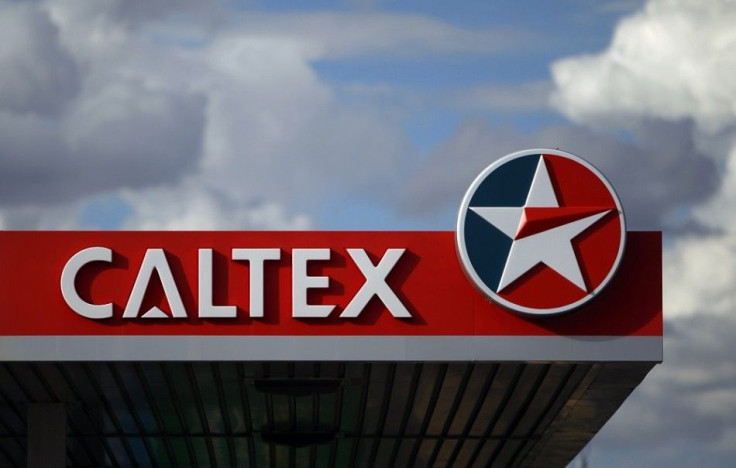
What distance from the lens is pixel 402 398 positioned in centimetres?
3572

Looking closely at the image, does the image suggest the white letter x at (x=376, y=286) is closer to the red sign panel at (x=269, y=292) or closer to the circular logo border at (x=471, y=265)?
the red sign panel at (x=269, y=292)

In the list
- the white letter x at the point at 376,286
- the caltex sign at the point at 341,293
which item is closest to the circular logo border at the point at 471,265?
the caltex sign at the point at 341,293

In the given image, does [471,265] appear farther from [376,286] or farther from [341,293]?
[341,293]

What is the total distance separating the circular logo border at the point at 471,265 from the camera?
101 ft

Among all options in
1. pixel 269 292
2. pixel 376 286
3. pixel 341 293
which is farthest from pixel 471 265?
pixel 269 292

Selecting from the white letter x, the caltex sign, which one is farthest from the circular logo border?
the white letter x

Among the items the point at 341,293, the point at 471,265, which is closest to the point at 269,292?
the point at 341,293

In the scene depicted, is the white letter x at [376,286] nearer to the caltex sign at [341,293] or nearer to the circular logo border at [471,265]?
the caltex sign at [341,293]

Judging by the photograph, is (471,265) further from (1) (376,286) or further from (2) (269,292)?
(2) (269,292)

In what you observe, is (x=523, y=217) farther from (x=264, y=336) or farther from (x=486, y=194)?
(x=264, y=336)

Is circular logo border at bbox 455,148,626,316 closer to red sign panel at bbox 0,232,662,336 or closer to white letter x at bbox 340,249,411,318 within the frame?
red sign panel at bbox 0,232,662,336

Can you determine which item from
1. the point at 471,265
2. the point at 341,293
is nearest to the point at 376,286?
the point at 341,293

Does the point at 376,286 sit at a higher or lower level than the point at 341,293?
higher

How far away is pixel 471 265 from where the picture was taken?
101 feet
